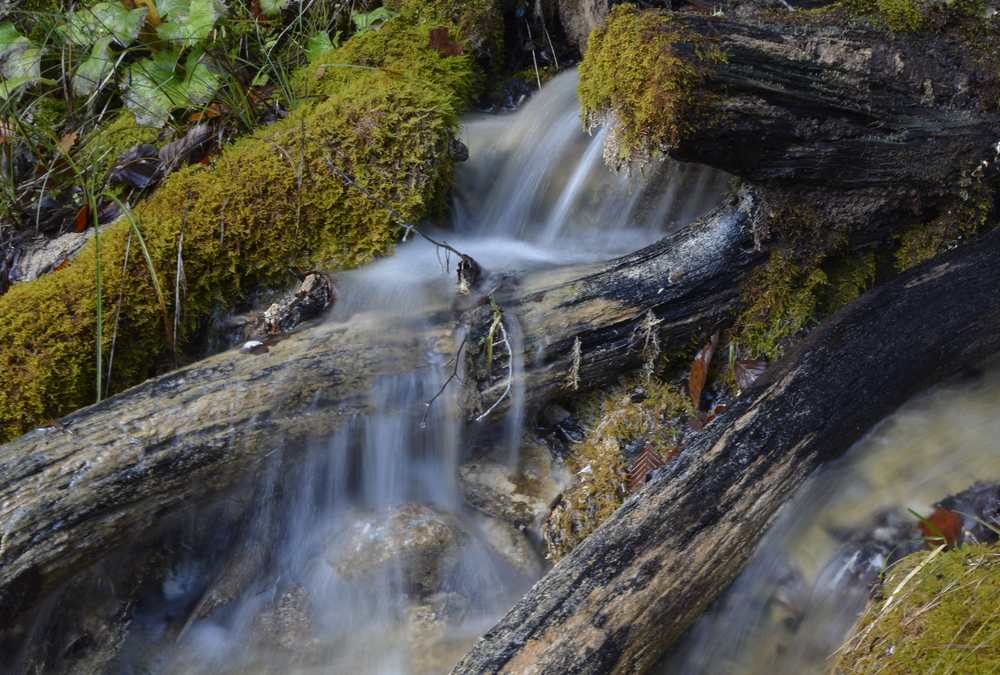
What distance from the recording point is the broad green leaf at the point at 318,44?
16.2 feet

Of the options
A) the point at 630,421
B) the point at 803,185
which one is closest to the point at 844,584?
the point at 630,421

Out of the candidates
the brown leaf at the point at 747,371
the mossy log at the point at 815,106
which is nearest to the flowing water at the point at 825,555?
the brown leaf at the point at 747,371

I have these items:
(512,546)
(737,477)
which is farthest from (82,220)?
(737,477)

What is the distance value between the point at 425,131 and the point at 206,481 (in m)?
1.90

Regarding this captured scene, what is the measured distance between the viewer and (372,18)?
16.5 feet

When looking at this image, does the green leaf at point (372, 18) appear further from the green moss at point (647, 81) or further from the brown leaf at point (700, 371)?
the brown leaf at point (700, 371)

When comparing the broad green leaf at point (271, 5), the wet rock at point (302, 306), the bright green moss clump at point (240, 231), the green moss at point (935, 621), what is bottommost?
the green moss at point (935, 621)

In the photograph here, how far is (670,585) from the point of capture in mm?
2387

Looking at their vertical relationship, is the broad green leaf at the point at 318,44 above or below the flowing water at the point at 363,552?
above

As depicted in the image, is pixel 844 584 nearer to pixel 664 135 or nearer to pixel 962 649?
pixel 962 649

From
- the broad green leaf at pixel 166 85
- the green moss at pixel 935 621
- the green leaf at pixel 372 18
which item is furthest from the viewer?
the green leaf at pixel 372 18

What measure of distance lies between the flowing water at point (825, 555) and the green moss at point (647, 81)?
1.35 metres

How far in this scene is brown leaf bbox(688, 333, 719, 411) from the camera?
3.39 meters

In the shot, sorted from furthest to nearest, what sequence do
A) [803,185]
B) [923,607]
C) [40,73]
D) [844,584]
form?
[40,73]
[803,185]
[844,584]
[923,607]
